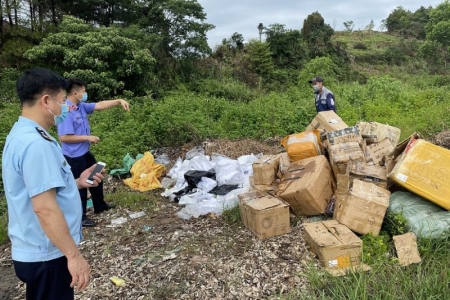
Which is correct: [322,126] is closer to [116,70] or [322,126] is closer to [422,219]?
[422,219]

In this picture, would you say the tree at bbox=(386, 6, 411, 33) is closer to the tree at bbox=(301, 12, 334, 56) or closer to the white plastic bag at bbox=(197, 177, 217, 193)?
the tree at bbox=(301, 12, 334, 56)

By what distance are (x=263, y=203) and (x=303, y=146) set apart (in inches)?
39.6

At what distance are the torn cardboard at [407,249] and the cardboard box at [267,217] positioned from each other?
3.08 ft

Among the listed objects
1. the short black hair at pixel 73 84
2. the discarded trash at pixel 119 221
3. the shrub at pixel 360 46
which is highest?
the shrub at pixel 360 46

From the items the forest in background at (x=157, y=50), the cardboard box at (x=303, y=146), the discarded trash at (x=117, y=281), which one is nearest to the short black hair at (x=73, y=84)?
the discarded trash at (x=117, y=281)

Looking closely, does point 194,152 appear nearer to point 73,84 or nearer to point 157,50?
point 73,84

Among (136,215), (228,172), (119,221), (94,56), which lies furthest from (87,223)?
(94,56)

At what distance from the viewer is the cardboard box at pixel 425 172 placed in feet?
9.48

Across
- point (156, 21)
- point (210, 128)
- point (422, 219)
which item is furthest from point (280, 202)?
point (156, 21)

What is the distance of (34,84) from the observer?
1.53 m

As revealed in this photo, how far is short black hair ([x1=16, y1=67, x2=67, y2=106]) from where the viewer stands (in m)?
1.52

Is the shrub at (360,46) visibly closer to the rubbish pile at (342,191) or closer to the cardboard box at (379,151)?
the rubbish pile at (342,191)

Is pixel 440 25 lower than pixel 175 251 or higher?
higher

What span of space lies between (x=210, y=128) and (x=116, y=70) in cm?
609
